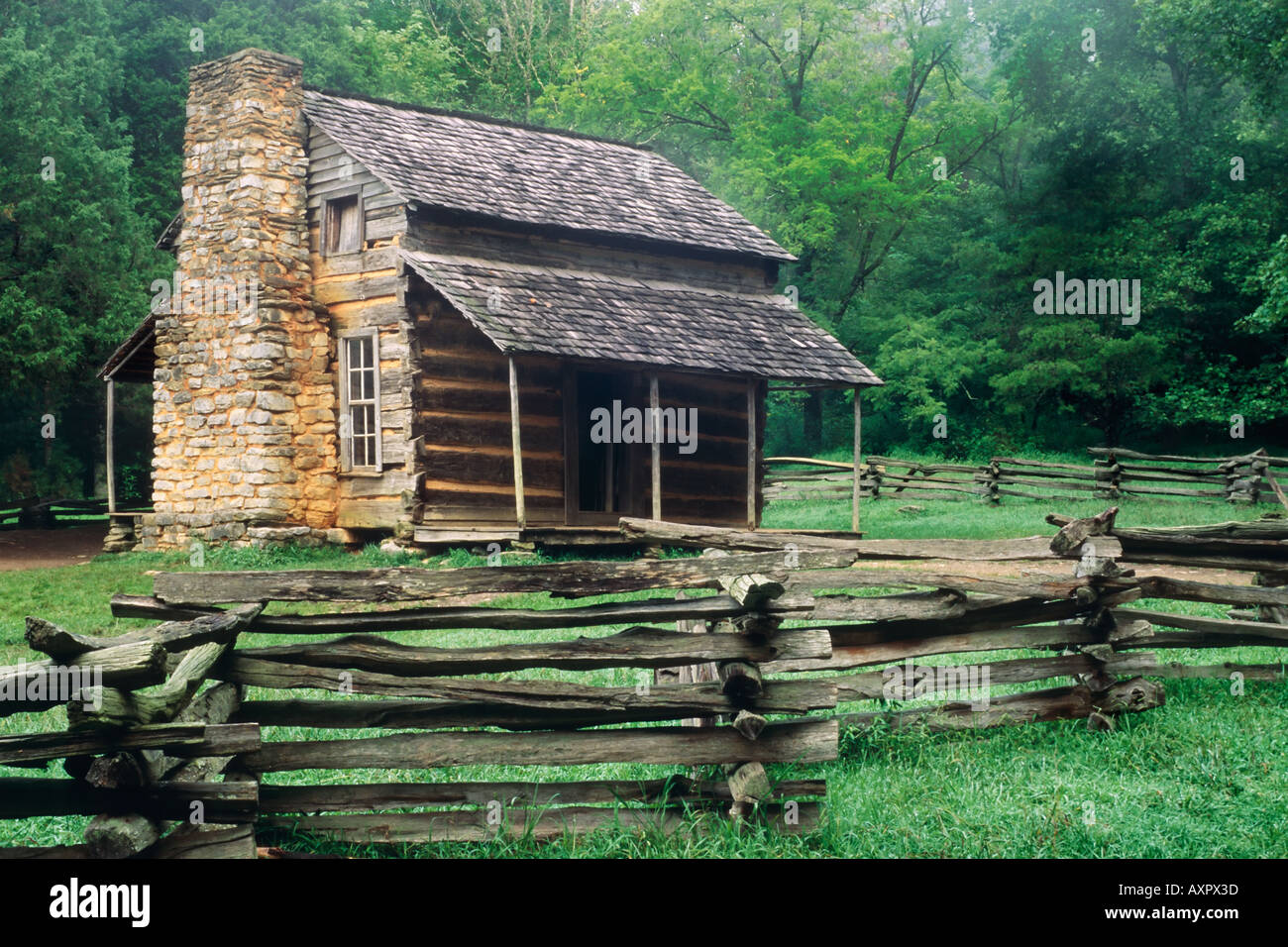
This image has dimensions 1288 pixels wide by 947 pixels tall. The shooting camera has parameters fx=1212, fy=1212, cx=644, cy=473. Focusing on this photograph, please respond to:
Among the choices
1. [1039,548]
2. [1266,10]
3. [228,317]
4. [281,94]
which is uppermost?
[1266,10]

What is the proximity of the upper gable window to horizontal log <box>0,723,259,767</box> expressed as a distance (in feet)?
43.4

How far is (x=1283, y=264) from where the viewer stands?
68.7 feet

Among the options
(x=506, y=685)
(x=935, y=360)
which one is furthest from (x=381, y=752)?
(x=935, y=360)

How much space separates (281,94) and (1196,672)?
568 inches

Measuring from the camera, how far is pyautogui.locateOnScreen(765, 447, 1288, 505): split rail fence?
23.6m

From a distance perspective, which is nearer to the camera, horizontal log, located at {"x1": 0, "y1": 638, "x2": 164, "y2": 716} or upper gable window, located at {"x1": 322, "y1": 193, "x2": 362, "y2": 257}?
horizontal log, located at {"x1": 0, "y1": 638, "x2": 164, "y2": 716}

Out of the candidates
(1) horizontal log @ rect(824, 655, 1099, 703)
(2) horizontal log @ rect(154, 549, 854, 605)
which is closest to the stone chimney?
(1) horizontal log @ rect(824, 655, 1099, 703)

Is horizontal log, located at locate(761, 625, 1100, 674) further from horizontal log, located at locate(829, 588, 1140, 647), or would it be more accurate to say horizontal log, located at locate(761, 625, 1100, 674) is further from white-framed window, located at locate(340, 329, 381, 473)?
white-framed window, located at locate(340, 329, 381, 473)

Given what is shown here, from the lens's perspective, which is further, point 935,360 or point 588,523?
point 935,360

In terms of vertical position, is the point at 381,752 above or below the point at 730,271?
below

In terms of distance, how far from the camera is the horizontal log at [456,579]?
17.2ft

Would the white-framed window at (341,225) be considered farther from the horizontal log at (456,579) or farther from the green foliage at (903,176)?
the horizontal log at (456,579)

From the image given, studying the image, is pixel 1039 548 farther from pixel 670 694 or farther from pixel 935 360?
pixel 935 360

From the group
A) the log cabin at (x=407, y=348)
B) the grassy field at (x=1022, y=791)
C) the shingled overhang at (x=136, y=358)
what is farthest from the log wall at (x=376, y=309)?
the grassy field at (x=1022, y=791)
